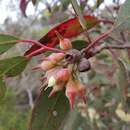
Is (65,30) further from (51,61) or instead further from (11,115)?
(11,115)

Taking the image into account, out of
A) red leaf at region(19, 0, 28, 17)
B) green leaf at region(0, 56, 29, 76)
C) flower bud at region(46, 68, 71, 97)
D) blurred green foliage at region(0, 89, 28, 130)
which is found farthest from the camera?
Result: blurred green foliage at region(0, 89, 28, 130)

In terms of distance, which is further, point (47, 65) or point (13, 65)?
point (13, 65)

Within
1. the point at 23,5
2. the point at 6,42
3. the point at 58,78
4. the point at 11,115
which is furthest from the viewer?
the point at 11,115

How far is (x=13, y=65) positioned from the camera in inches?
41.4

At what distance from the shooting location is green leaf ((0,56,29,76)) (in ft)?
3.42

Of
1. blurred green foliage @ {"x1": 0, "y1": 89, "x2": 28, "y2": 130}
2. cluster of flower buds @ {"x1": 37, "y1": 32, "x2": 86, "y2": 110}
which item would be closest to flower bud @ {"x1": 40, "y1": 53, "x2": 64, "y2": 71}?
cluster of flower buds @ {"x1": 37, "y1": 32, "x2": 86, "y2": 110}

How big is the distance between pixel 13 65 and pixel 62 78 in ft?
0.66

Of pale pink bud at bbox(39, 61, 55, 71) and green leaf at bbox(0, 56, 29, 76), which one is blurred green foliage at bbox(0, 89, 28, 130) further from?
pale pink bud at bbox(39, 61, 55, 71)

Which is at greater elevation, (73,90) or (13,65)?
(13,65)

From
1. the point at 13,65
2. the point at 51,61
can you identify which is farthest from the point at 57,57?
the point at 13,65

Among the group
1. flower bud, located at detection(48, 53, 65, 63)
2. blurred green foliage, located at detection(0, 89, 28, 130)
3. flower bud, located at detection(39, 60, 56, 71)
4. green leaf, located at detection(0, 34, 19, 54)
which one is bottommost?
blurred green foliage, located at detection(0, 89, 28, 130)

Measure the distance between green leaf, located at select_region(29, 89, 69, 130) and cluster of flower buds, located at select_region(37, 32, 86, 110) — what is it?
0.17m

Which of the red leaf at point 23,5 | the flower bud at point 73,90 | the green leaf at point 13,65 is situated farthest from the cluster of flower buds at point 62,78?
the red leaf at point 23,5

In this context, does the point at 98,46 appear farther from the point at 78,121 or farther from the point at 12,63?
the point at 78,121
